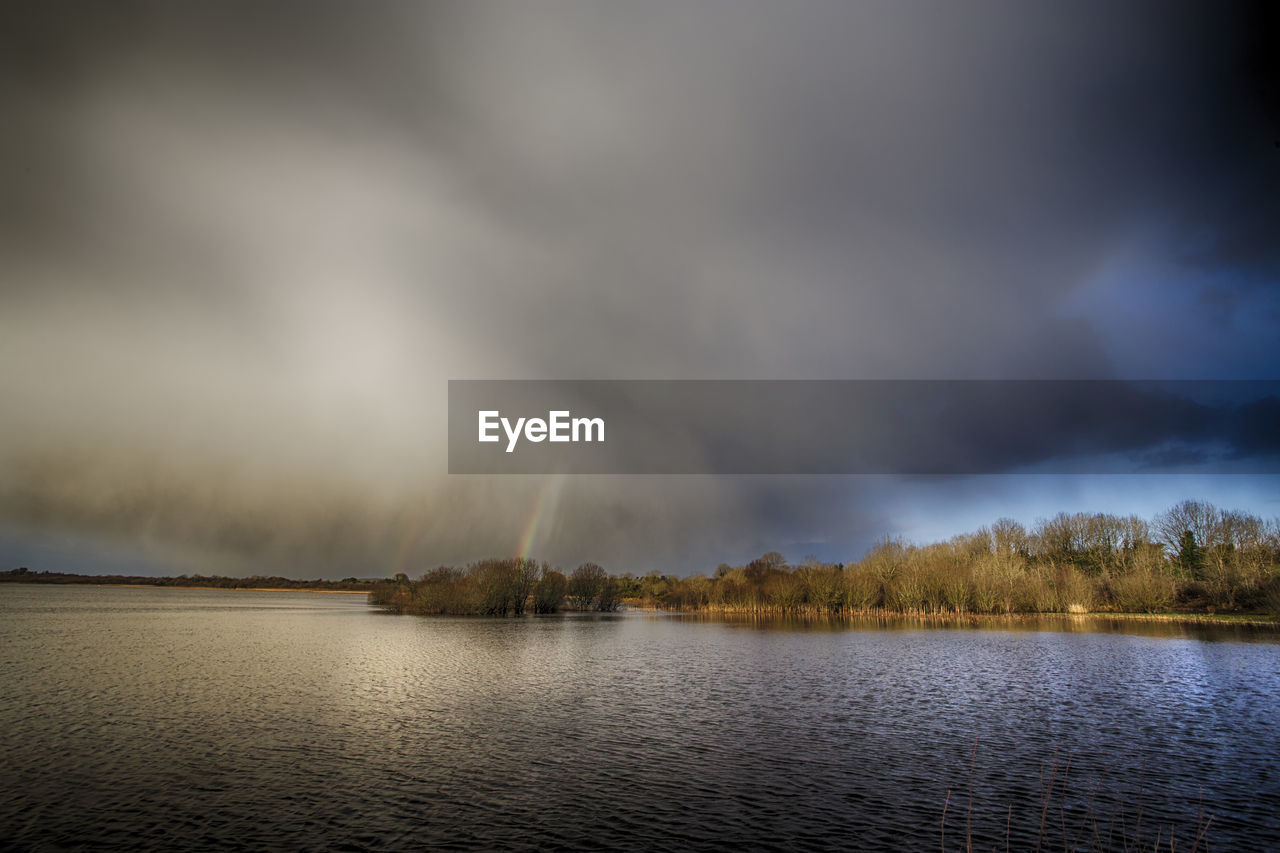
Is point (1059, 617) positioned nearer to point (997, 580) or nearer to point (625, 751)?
point (997, 580)

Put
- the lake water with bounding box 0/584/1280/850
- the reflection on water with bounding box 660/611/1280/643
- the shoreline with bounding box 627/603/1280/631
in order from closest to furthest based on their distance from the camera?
1. the lake water with bounding box 0/584/1280/850
2. the reflection on water with bounding box 660/611/1280/643
3. the shoreline with bounding box 627/603/1280/631

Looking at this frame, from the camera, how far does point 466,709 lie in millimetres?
29594

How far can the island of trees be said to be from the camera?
3856 inches

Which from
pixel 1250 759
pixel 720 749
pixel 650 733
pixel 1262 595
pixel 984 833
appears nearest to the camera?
pixel 984 833

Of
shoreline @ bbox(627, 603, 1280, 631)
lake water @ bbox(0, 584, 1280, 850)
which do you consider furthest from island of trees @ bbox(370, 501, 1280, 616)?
lake water @ bbox(0, 584, 1280, 850)

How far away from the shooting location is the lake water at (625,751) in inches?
609

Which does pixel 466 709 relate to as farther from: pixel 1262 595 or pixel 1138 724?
pixel 1262 595

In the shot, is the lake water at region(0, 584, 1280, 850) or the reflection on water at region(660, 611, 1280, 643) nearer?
the lake water at region(0, 584, 1280, 850)

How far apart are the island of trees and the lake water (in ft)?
194

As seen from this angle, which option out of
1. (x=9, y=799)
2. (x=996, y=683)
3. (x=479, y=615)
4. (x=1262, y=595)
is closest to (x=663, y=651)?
(x=996, y=683)

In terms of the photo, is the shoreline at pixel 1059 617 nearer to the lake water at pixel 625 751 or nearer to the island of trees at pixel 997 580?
the island of trees at pixel 997 580

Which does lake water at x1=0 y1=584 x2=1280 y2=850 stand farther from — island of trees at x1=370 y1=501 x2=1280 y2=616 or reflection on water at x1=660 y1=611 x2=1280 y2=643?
island of trees at x1=370 y1=501 x2=1280 y2=616

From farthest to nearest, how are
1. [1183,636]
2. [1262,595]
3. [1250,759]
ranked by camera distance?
1. [1262,595]
2. [1183,636]
3. [1250,759]

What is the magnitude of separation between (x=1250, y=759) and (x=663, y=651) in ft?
130
